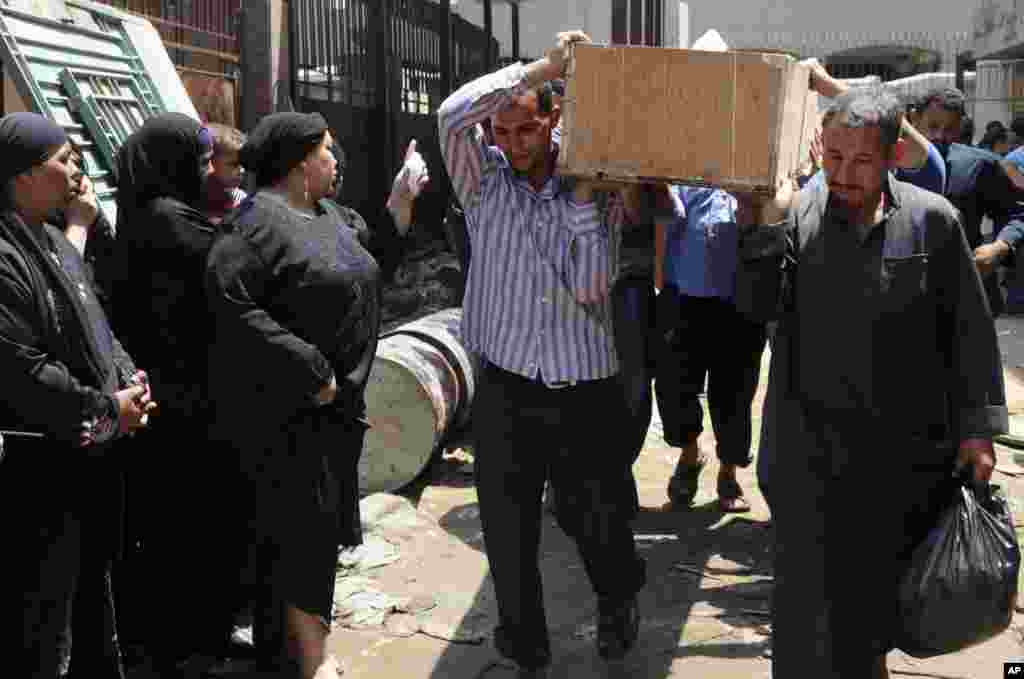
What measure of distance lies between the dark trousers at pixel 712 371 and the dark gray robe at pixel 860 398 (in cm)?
216

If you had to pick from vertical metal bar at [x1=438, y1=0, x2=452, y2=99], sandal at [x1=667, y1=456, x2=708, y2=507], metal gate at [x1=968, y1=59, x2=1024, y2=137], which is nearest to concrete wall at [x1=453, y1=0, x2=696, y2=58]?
metal gate at [x1=968, y1=59, x2=1024, y2=137]

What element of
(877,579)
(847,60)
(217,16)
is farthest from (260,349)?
(847,60)

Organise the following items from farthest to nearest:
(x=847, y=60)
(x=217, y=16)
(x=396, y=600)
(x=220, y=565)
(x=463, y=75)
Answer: (x=847, y=60)
(x=463, y=75)
(x=217, y=16)
(x=396, y=600)
(x=220, y=565)

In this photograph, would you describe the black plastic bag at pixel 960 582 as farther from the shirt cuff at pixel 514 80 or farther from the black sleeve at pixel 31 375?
the black sleeve at pixel 31 375

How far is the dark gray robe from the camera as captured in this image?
3.24m

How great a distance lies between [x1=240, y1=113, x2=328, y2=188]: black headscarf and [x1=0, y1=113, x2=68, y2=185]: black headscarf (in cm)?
70

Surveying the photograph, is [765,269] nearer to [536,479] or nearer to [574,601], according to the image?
[536,479]

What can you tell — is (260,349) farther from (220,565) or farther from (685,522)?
(685,522)

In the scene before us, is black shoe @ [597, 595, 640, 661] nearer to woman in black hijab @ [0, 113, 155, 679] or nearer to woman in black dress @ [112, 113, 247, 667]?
woman in black dress @ [112, 113, 247, 667]

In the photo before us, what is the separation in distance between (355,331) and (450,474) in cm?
280

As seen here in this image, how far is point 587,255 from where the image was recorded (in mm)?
3791

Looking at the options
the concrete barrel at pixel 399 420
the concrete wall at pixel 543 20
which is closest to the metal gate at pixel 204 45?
the concrete barrel at pixel 399 420

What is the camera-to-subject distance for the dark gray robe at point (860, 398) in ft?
10.6

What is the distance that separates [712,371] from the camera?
18.9 feet
